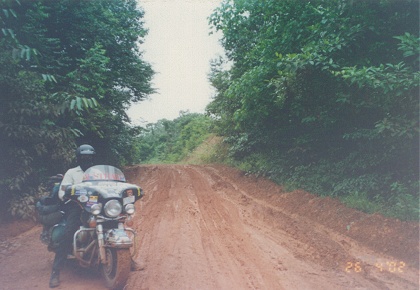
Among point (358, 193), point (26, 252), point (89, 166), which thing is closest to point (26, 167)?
point (26, 252)

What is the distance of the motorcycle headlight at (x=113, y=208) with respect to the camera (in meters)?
4.05

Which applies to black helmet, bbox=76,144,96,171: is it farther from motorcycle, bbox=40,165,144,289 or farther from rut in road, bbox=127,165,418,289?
rut in road, bbox=127,165,418,289

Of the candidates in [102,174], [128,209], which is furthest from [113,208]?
[102,174]

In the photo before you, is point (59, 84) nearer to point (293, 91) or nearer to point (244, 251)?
point (293, 91)

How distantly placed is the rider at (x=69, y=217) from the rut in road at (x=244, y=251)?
953mm

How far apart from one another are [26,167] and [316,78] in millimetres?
6998

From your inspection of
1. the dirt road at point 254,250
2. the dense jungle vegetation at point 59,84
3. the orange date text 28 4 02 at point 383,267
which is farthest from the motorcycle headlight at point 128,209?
the orange date text 28 4 02 at point 383,267

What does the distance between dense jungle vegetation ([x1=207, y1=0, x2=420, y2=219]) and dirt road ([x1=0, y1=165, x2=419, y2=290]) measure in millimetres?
768

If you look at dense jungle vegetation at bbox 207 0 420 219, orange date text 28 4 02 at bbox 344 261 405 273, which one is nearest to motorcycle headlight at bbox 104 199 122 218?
orange date text 28 4 02 at bbox 344 261 405 273

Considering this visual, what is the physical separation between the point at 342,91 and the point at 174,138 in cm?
3627

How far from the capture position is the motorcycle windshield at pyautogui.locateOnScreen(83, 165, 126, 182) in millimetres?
4484

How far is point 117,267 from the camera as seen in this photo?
389cm

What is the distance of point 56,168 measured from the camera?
27.1ft

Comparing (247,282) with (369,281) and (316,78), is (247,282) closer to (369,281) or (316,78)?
(369,281)
